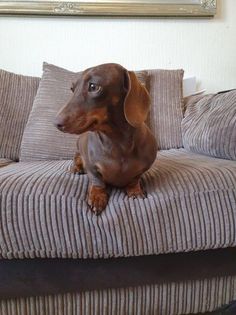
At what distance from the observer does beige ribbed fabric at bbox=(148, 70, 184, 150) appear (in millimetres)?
1466

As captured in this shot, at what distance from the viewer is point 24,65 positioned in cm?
170

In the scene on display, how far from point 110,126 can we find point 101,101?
A: 75mm

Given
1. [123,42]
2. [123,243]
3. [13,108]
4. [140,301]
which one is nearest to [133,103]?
[123,243]

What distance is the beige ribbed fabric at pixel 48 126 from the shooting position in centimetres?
135

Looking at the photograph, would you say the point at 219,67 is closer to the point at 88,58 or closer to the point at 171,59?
the point at 171,59

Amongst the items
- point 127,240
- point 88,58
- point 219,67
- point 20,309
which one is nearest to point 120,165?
point 127,240

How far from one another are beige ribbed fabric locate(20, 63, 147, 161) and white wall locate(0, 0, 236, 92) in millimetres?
271

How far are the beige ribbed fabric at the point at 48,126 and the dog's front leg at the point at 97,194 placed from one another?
21.0 inches

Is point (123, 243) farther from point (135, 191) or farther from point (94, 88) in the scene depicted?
point (94, 88)

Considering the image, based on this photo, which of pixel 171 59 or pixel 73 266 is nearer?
pixel 73 266

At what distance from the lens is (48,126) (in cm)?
138

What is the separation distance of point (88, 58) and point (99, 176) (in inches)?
40.6

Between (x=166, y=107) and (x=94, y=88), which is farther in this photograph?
(x=166, y=107)

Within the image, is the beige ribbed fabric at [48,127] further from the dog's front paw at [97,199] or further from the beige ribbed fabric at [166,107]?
the dog's front paw at [97,199]
